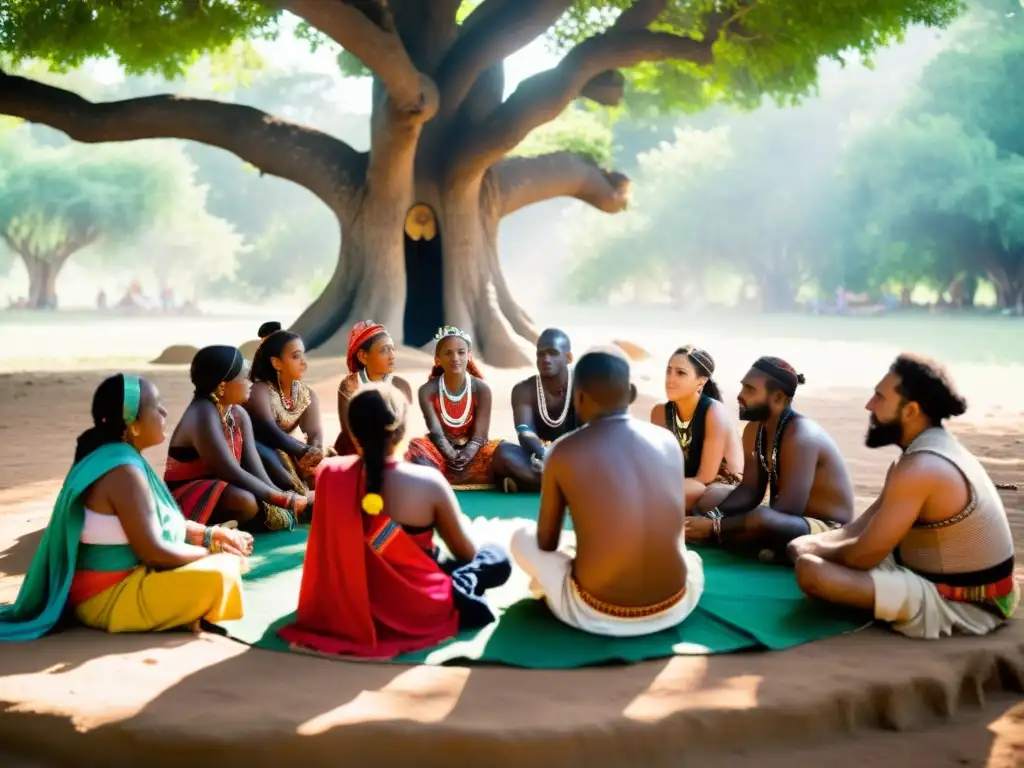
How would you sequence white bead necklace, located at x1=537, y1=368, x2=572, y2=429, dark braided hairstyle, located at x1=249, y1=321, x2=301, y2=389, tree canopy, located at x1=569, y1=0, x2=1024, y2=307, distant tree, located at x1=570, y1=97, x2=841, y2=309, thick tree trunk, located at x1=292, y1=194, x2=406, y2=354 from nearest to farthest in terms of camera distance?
1. dark braided hairstyle, located at x1=249, y1=321, x2=301, y2=389
2. white bead necklace, located at x1=537, y1=368, x2=572, y2=429
3. thick tree trunk, located at x1=292, y1=194, x2=406, y2=354
4. tree canopy, located at x1=569, y1=0, x2=1024, y2=307
5. distant tree, located at x1=570, y1=97, x2=841, y2=309

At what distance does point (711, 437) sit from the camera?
237 inches

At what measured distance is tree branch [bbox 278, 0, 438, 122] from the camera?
37.1 feet

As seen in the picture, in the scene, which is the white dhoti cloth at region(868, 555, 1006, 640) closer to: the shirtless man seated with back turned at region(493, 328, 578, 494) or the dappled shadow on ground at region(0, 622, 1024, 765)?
the dappled shadow on ground at region(0, 622, 1024, 765)

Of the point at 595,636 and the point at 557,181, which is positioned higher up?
the point at 557,181

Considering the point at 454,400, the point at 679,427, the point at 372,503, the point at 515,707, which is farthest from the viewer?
the point at 454,400

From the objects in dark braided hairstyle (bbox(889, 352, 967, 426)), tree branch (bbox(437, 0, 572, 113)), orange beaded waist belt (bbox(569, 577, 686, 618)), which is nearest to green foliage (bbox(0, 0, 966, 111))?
tree branch (bbox(437, 0, 572, 113))

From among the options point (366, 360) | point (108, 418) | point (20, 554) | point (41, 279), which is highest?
point (41, 279)

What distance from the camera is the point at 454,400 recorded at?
23.4 ft

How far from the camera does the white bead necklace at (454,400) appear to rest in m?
7.14

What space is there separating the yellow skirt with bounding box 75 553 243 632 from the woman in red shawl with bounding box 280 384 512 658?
1.27 feet

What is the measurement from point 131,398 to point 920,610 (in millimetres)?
3245

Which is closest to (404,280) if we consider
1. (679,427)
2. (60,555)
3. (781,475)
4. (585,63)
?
(585,63)

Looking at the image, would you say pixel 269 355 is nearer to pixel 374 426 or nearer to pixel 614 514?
pixel 374 426

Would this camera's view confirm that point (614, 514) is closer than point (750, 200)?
Yes
